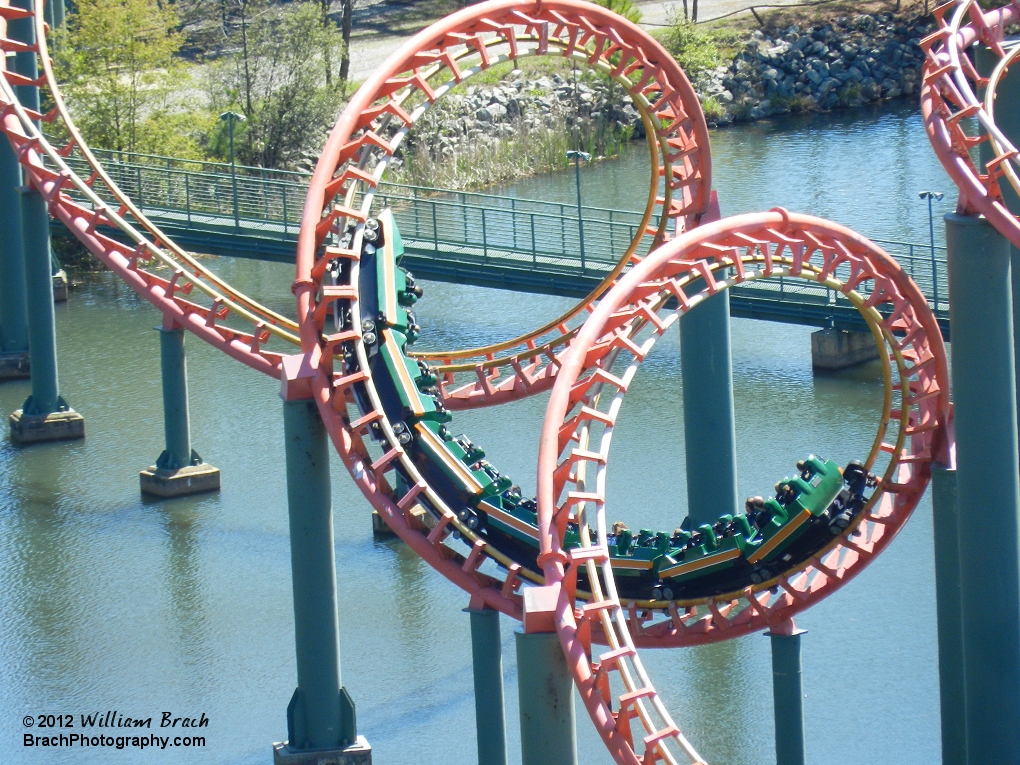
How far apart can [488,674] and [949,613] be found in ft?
11.0

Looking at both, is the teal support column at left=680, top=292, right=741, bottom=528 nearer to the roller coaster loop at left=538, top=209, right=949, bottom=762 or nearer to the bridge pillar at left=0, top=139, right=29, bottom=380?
the roller coaster loop at left=538, top=209, right=949, bottom=762

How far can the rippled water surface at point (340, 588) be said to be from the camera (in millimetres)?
13914

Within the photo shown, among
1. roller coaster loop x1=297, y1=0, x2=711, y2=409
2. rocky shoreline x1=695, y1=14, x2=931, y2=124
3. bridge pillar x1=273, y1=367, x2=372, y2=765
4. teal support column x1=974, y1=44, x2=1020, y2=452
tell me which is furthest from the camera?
rocky shoreline x1=695, y1=14, x2=931, y2=124

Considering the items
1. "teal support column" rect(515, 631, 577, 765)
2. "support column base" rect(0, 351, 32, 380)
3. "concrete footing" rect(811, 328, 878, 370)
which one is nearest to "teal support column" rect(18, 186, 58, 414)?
"support column base" rect(0, 351, 32, 380)

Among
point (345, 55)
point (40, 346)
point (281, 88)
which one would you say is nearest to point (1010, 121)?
point (40, 346)

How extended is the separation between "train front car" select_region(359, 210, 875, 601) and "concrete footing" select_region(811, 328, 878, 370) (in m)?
10.0

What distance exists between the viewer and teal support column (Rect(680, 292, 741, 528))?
16.4 metres

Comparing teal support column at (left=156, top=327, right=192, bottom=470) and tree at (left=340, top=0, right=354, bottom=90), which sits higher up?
tree at (left=340, top=0, right=354, bottom=90)

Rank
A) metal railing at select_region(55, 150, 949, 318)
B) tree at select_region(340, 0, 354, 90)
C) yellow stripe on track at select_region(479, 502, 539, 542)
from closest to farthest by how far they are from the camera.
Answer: yellow stripe on track at select_region(479, 502, 539, 542)
metal railing at select_region(55, 150, 949, 318)
tree at select_region(340, 0, 354, 90)

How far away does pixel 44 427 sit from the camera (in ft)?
69.4

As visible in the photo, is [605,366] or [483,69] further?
[483,69]

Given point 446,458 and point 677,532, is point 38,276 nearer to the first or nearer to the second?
point 446,458

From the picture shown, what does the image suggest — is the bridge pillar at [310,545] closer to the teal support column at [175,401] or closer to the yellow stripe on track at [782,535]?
the yellow stripe on track at [782,535]

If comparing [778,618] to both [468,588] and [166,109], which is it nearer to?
[468,588]
